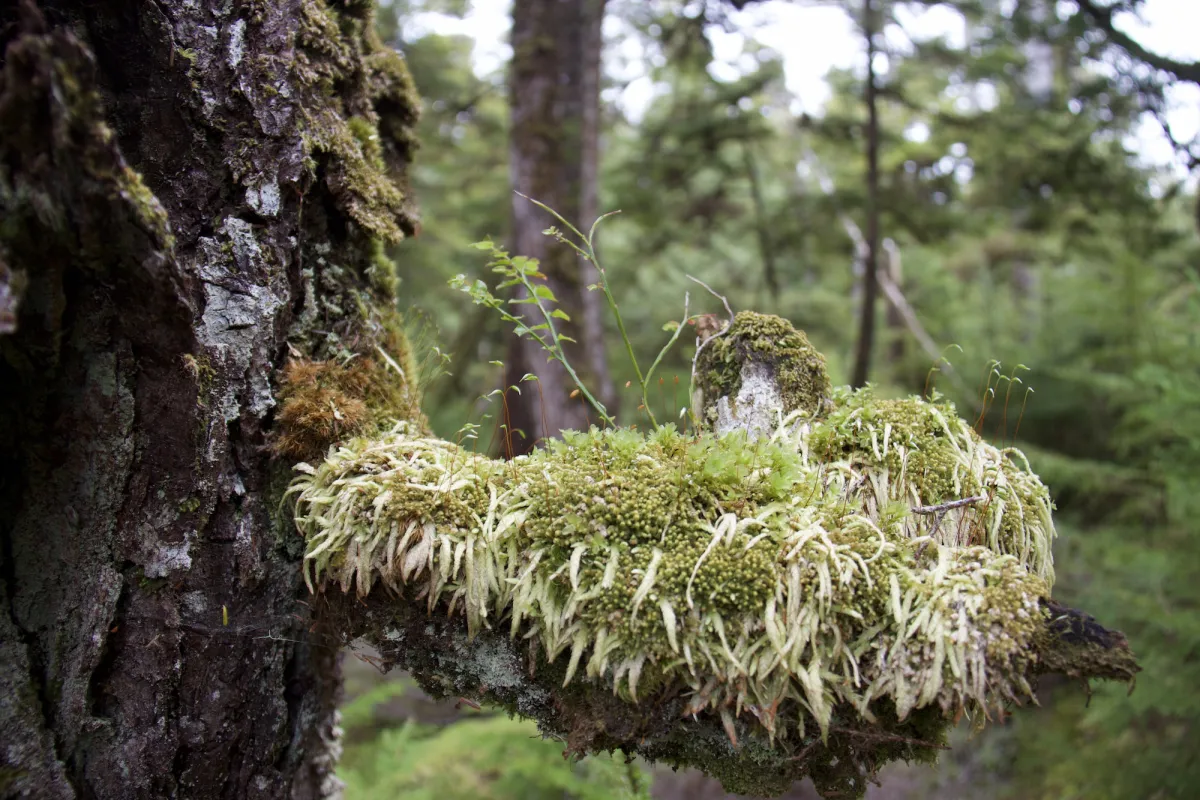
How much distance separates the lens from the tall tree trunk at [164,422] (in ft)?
5.26

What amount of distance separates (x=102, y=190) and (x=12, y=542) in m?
0.98

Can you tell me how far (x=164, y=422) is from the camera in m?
1.72

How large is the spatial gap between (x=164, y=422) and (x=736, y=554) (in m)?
1.50

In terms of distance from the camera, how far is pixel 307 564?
5.89ft

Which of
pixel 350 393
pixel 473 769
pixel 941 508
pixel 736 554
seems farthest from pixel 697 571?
pixel 473 769

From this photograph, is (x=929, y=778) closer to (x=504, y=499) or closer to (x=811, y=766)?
(x=811, y=766)

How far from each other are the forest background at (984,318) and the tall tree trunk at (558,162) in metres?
0.30

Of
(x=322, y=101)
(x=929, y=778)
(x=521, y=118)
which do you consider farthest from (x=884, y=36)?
(x=929, y=778)

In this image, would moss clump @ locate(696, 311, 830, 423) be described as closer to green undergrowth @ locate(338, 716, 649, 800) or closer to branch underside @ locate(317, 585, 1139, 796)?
branch underside @ locate(317, 585, 1139, 796)

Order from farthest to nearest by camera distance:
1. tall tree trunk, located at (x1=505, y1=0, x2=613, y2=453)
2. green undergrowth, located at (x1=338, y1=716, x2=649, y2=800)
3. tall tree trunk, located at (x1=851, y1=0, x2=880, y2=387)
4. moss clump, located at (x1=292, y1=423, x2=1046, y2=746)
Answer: tall tree trunk, located at (x1=851, y1=0, x2=880, y2=387)
tall tree trunk, located at (x1=505, y1=0, x2=613, y2=453)
green undergrowth, located at (x1=338, y1=716, x2=649, y2=800)
moss clump, located at (x1=292, y1=423, x2=1046, y2=746)

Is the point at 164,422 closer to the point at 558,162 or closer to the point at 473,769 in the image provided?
the point at 473,769

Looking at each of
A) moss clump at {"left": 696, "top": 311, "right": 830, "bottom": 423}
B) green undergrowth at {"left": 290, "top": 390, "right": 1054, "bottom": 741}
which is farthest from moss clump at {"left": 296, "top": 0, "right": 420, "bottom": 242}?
moss clump at {"left": 696, "top": 311, "right": 830, "bottom": 423}

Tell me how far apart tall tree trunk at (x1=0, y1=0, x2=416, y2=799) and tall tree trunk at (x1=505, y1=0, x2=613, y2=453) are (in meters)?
3.58

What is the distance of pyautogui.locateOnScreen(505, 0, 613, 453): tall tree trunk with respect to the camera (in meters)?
5.69
